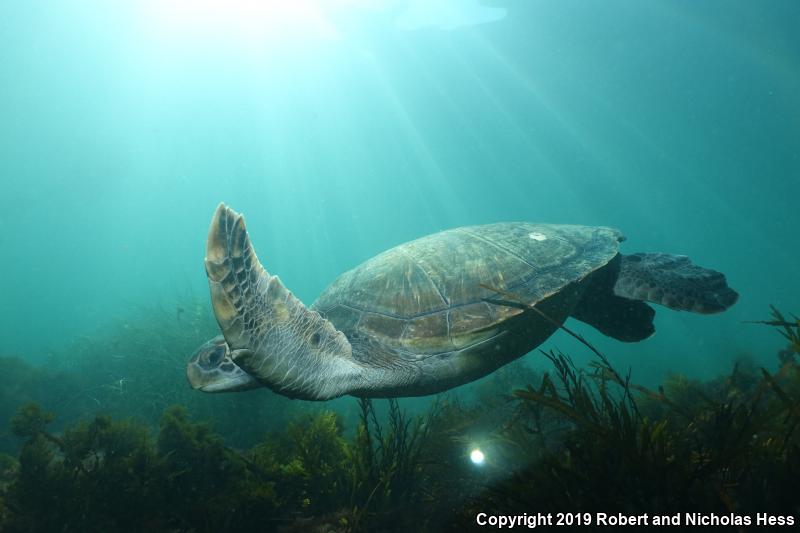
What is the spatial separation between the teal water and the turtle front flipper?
984 centimetres

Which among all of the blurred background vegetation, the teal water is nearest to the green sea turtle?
the blurred background vegetation

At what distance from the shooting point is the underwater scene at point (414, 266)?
2287 millimetres

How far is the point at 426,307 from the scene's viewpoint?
319 cm

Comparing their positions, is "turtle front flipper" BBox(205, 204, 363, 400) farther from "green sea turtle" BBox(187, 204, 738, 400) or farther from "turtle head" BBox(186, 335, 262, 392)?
"turtle head" BBox(186, 335, 262, 392)

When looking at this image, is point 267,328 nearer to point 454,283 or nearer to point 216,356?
point 216,356

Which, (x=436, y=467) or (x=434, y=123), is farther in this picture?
(x=434, y=123)

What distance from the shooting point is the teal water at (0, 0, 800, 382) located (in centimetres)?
2614

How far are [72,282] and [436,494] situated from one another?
162 meters

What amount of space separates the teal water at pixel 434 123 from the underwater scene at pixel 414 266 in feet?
1.28

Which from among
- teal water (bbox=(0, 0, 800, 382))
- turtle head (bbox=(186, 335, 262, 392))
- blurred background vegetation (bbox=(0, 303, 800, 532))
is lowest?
blurred background vegetation (bbox=(0, 303, 800, 532))

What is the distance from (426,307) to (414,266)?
0.62 meters

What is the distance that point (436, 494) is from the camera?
304cm

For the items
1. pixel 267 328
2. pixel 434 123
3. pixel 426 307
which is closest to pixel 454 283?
pixel 426 307

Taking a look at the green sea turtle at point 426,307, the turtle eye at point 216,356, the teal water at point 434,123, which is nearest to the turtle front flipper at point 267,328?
the green sea turtle at point 426,307
